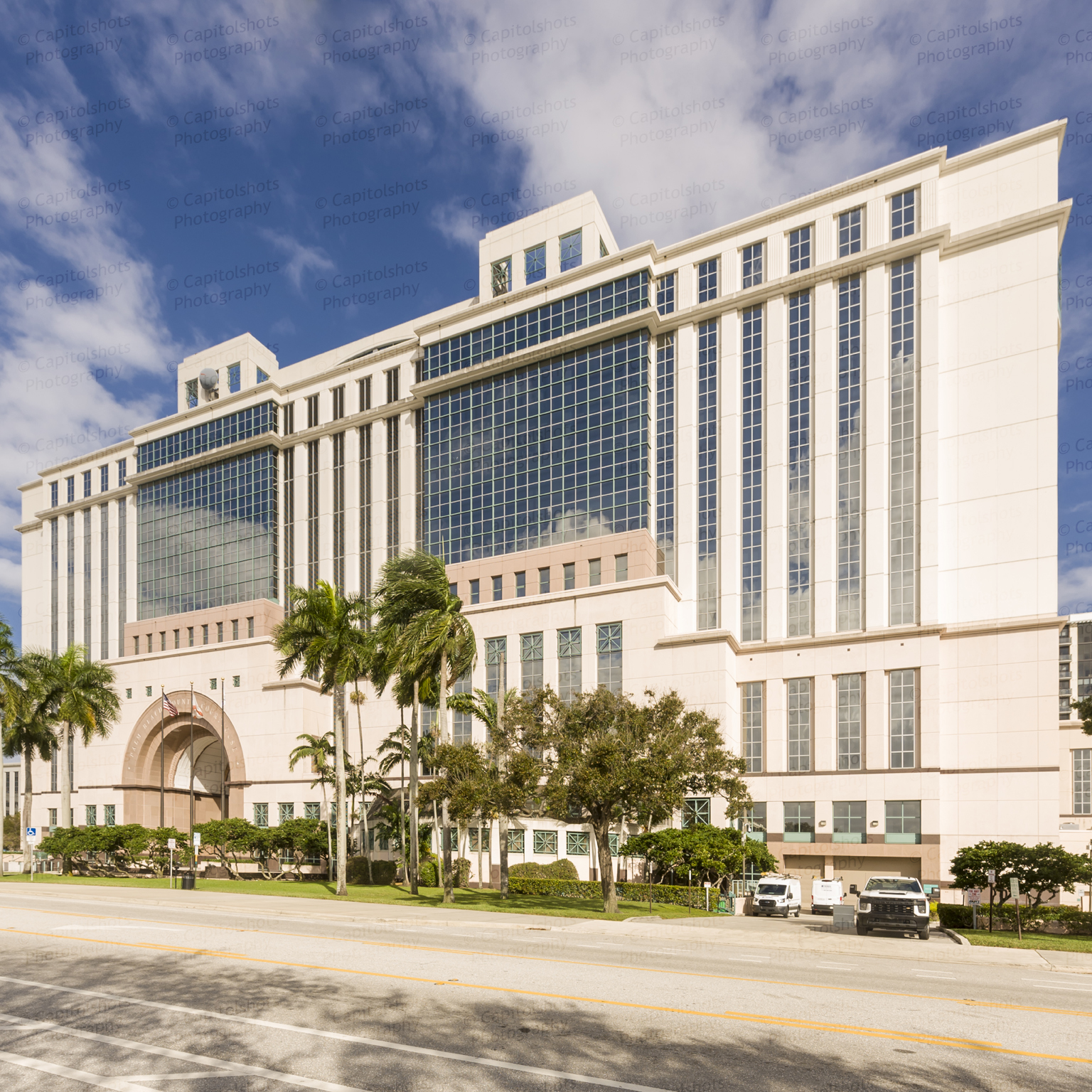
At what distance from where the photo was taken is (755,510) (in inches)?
2137

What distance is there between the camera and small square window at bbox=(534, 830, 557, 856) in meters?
49.8

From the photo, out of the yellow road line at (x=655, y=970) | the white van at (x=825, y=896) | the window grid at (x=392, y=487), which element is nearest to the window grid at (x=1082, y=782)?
the white van at (x=825, y=896)

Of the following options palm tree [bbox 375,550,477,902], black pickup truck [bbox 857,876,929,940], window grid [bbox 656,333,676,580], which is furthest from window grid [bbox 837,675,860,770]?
palm tree [bbox 375,550,477,902]

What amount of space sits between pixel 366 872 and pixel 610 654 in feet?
64.4

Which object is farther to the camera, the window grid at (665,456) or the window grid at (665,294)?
the window grid at (665,294)

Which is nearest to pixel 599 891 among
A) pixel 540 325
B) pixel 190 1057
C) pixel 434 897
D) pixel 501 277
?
pixel 434 897

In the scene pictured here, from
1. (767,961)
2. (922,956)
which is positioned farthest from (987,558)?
(767,961)

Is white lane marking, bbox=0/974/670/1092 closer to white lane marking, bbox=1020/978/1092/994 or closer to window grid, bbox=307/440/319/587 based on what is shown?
white lane marking, bbox=1020/978/1092/994

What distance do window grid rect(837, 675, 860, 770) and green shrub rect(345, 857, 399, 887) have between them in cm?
2775

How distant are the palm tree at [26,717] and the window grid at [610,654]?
4050cm

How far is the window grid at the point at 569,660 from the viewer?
172ft

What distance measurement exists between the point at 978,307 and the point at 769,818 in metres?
34.3

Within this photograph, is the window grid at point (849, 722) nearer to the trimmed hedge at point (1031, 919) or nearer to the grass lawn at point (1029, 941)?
the trimmed hedge at point (1031, 919)

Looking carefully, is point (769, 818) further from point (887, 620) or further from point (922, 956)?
point (922, 956)
